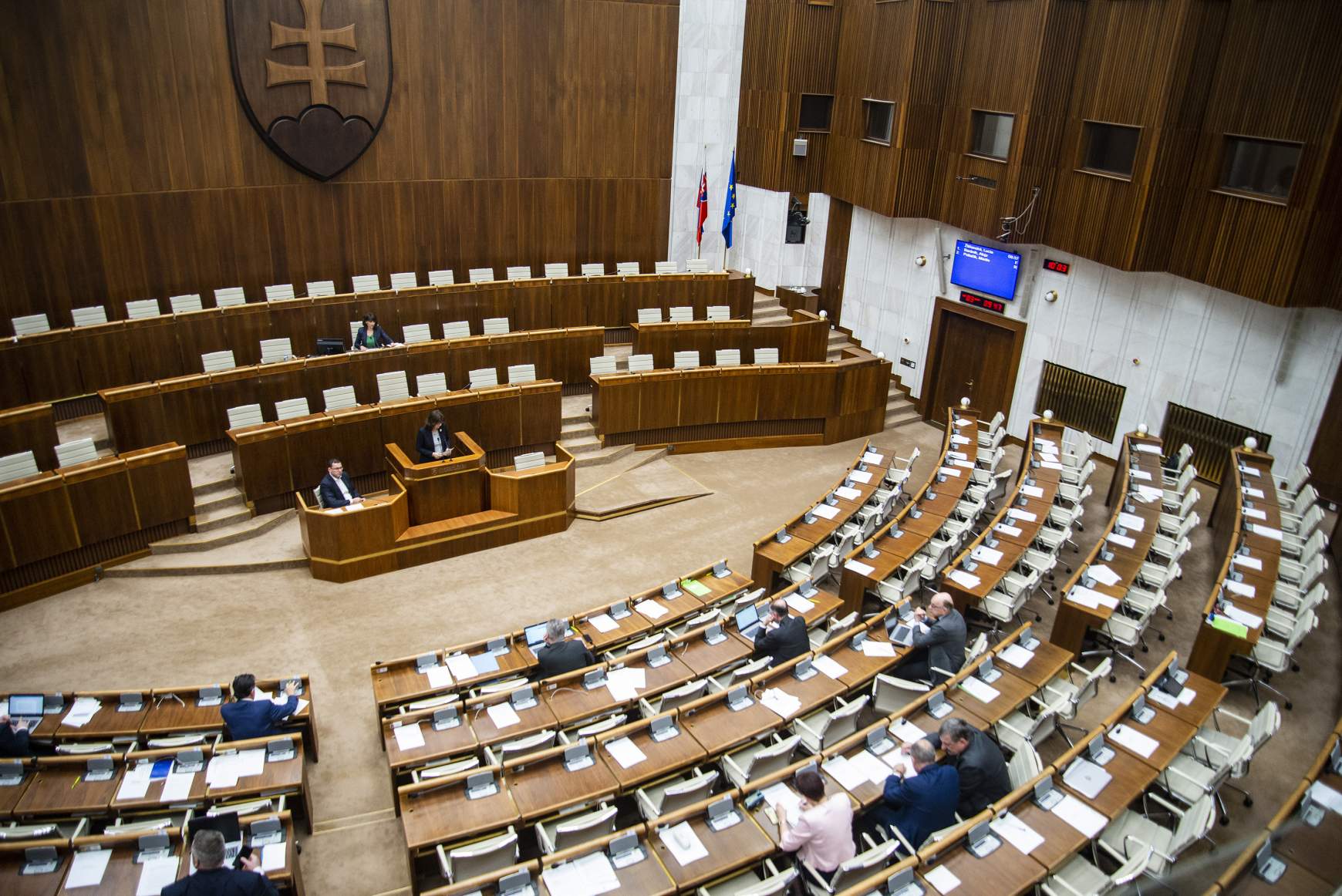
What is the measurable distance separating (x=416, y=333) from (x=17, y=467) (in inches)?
194

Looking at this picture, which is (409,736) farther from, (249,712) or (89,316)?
(89,316)

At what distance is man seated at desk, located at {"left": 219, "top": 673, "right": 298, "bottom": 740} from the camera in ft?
19.4

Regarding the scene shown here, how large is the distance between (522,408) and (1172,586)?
7559 millimetres

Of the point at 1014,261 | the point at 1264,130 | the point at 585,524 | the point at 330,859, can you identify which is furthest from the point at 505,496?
the point at 1264,130

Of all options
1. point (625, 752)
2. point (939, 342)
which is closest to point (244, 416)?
point (625, 752)

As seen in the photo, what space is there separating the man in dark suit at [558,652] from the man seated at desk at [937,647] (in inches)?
95.7

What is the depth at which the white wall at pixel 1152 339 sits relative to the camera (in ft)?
33.7

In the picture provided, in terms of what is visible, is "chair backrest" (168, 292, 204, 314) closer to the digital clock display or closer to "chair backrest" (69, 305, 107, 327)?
"chair backrest" (69, 305, 107, 327)

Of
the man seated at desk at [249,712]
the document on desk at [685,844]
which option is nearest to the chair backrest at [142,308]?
the man seated at desk at [249,712]

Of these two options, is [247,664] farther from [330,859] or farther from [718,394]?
[718,394]

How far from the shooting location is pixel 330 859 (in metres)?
5.87

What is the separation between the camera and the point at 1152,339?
38.0 ft

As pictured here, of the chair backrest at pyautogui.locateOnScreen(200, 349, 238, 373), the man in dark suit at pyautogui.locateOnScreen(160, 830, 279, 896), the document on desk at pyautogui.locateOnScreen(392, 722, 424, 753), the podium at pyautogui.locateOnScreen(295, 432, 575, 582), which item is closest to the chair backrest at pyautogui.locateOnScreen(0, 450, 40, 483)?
the chair backrest at pyautogui.locateOnScreen(200, 349, 238, 373)

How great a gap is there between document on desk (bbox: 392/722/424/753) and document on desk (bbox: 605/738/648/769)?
1258 millimetres
